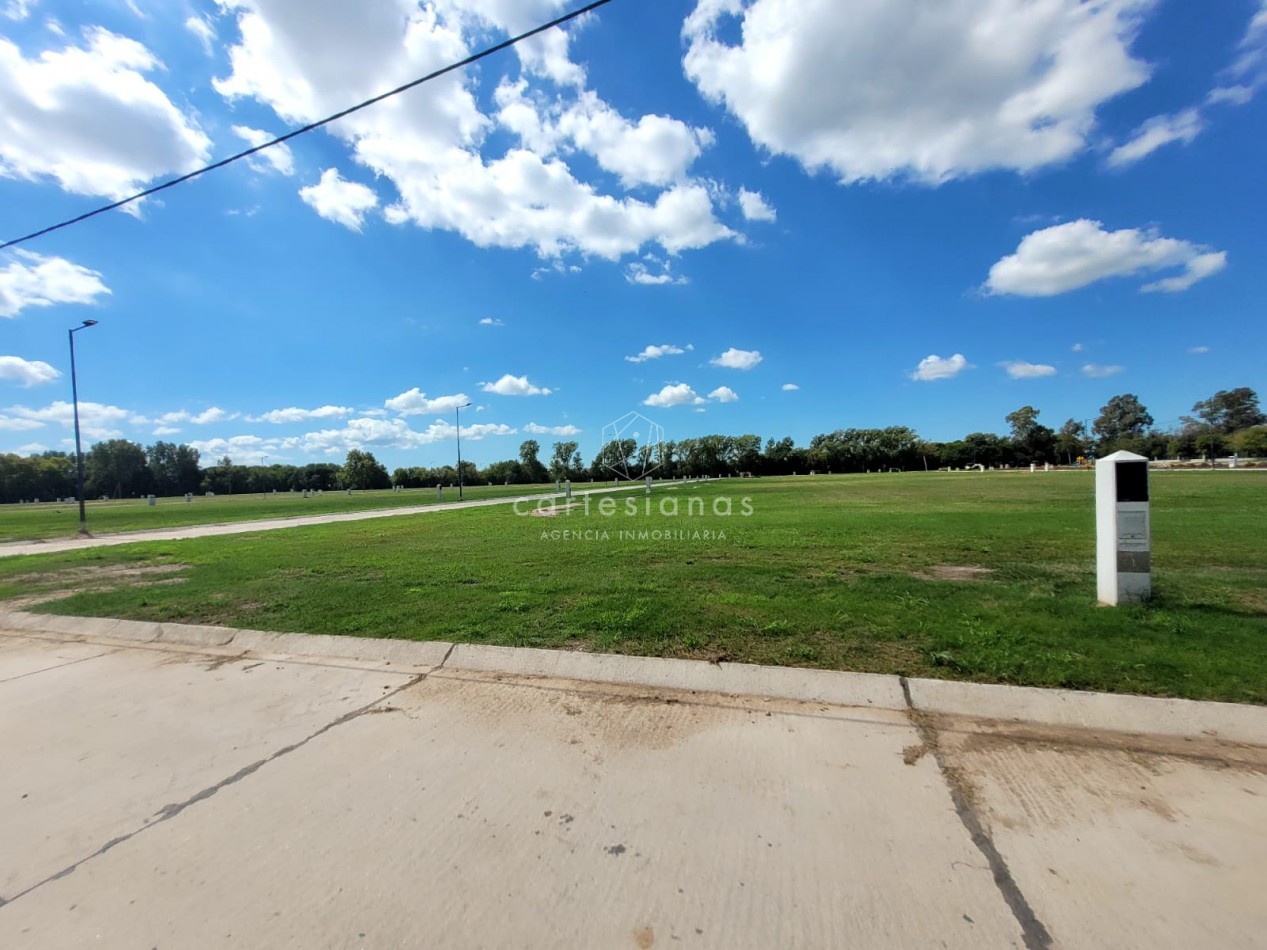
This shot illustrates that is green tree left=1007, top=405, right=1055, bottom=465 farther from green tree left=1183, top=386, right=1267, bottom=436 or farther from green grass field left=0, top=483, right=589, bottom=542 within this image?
green grass field left=0, top=483, right=589, bottom=542

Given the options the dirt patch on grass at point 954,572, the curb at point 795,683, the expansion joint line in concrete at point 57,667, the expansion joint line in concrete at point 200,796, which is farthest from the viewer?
the dirt patch on grass at point 954,572

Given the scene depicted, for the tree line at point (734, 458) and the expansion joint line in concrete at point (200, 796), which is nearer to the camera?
the expansion joint line in concrete at point (200, 796)

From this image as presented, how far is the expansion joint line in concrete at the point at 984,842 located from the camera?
1904 mm

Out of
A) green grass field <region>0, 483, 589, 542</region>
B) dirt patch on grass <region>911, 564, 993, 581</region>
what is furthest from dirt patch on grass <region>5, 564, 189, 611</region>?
green grass field <region>0, 483, 589, 542</region>

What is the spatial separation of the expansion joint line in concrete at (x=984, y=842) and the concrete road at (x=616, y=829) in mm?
12

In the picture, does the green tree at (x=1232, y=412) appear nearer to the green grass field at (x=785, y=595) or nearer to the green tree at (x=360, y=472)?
the green grass field at (x=785, y=595)

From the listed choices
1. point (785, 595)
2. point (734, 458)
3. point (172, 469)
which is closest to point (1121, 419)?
point (734, 458)

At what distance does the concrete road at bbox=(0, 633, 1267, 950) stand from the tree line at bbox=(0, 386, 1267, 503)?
78335 millimetres

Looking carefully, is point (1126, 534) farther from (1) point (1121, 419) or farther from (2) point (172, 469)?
(1) point (1121, 419)

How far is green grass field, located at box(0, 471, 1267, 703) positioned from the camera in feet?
14.0

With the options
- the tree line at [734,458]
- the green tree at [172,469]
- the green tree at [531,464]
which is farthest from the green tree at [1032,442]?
the green tree at [172,469]

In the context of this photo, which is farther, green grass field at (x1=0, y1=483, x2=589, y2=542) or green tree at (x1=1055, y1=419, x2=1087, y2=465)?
green tree at (x1=1055, y1=419, x2=1087, y2=465)

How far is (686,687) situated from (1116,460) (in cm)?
509

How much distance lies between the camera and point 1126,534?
5359 mm
